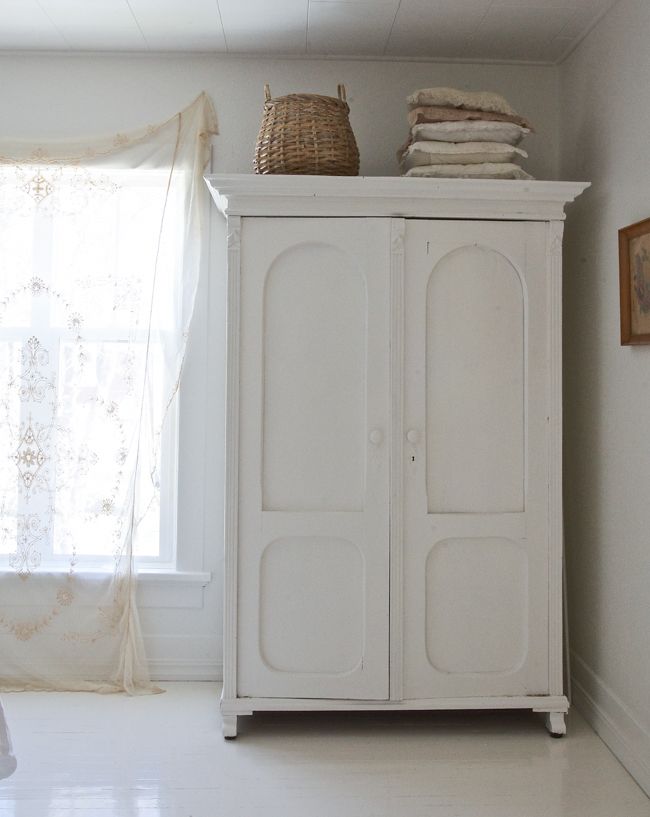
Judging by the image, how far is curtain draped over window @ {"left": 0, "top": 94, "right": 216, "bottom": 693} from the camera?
3141 millimetres

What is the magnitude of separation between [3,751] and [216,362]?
1763 mm

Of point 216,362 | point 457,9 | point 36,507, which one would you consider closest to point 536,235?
point 457,9

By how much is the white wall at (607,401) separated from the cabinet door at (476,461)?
8.7 inches

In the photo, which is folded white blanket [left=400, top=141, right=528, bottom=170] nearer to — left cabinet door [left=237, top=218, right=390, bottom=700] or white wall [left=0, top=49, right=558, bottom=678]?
left cabinet door [left=237, top=218, right=390, bottom=700]

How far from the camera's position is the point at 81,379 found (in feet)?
10.4

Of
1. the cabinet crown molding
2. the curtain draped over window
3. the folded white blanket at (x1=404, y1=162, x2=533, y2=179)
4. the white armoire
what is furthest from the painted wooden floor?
the folded white blanket at (x1=404, y1=162, x2=533, y2=179)

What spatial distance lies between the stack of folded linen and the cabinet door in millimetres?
188

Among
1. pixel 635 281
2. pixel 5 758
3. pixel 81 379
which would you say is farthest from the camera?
pixel 81 379

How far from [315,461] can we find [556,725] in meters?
1.16

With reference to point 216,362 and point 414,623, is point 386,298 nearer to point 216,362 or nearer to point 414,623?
point 216,362

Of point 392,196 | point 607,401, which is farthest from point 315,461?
point 607,401

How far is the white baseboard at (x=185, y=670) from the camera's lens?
3.18 metres

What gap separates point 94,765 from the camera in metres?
2.50

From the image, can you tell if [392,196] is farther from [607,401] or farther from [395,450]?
[607,401]
